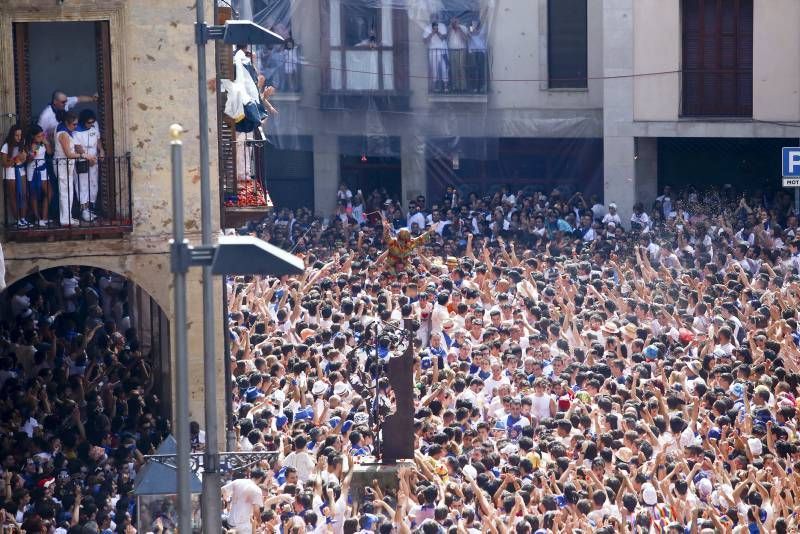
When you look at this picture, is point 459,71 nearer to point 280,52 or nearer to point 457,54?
point 457,54

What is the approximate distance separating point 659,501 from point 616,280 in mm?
9931

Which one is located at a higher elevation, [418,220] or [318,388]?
[418,220]

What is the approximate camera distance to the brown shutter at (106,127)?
17156 mm

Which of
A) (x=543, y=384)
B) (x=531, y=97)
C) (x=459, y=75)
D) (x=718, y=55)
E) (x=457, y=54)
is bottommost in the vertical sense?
(x=543, y=384)

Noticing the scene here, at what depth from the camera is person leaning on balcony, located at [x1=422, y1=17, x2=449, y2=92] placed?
33.9 metres

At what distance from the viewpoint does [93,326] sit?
18906mm

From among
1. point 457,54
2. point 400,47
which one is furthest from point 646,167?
point 400,47

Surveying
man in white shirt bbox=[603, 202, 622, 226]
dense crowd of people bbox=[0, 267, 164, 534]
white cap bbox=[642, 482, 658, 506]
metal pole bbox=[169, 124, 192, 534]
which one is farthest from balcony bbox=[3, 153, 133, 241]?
man in white shirt bbox=[603, 202, 622, 226]

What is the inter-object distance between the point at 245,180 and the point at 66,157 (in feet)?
7.62

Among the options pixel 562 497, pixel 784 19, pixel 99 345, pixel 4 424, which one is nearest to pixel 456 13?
pixel 784 19

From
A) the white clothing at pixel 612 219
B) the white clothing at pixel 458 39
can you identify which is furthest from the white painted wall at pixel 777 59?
the white clothing at pixel 458 39

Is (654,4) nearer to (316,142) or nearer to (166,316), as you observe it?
(316,142)

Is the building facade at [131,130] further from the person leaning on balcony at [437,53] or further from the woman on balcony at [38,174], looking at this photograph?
the person leaning on balcony at [437,53]

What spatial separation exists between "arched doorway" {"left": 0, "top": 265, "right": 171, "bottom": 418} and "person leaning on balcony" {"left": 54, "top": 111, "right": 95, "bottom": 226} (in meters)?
1.20
